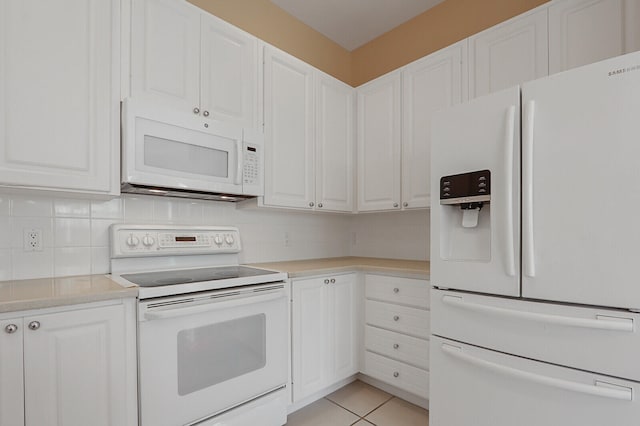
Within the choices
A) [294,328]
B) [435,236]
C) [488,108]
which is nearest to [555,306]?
[435,236]

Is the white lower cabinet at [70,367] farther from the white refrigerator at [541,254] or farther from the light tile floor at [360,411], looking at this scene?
the white refrigerator at [541,254]

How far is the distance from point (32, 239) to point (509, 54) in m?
2.85

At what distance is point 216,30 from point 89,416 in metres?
2.06

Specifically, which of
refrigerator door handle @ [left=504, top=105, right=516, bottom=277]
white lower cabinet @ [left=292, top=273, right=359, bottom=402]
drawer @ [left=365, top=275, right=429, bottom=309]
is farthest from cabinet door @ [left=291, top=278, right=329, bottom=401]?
refrigerator door handle @ [left=504, top=105, right=516, bottom=277]

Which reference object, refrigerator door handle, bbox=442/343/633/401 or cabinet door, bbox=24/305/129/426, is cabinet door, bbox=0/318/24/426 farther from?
refrigerator door handle, bbox=442/343/633/401

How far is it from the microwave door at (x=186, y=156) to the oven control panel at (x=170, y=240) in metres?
0.32

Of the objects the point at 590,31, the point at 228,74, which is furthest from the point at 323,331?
the point at 590,31

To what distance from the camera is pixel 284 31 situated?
107 inches

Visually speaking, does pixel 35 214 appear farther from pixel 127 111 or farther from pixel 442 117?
pixel 442 117

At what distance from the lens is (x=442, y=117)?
164 cm

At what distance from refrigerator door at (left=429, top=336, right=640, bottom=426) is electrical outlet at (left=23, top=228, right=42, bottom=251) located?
2046 mm

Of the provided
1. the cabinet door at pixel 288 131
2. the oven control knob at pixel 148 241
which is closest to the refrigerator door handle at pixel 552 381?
the cabinet door at pixel 288 131

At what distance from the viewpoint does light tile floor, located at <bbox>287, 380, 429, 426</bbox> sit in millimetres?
1938

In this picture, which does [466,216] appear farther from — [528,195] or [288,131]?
[288,131]
